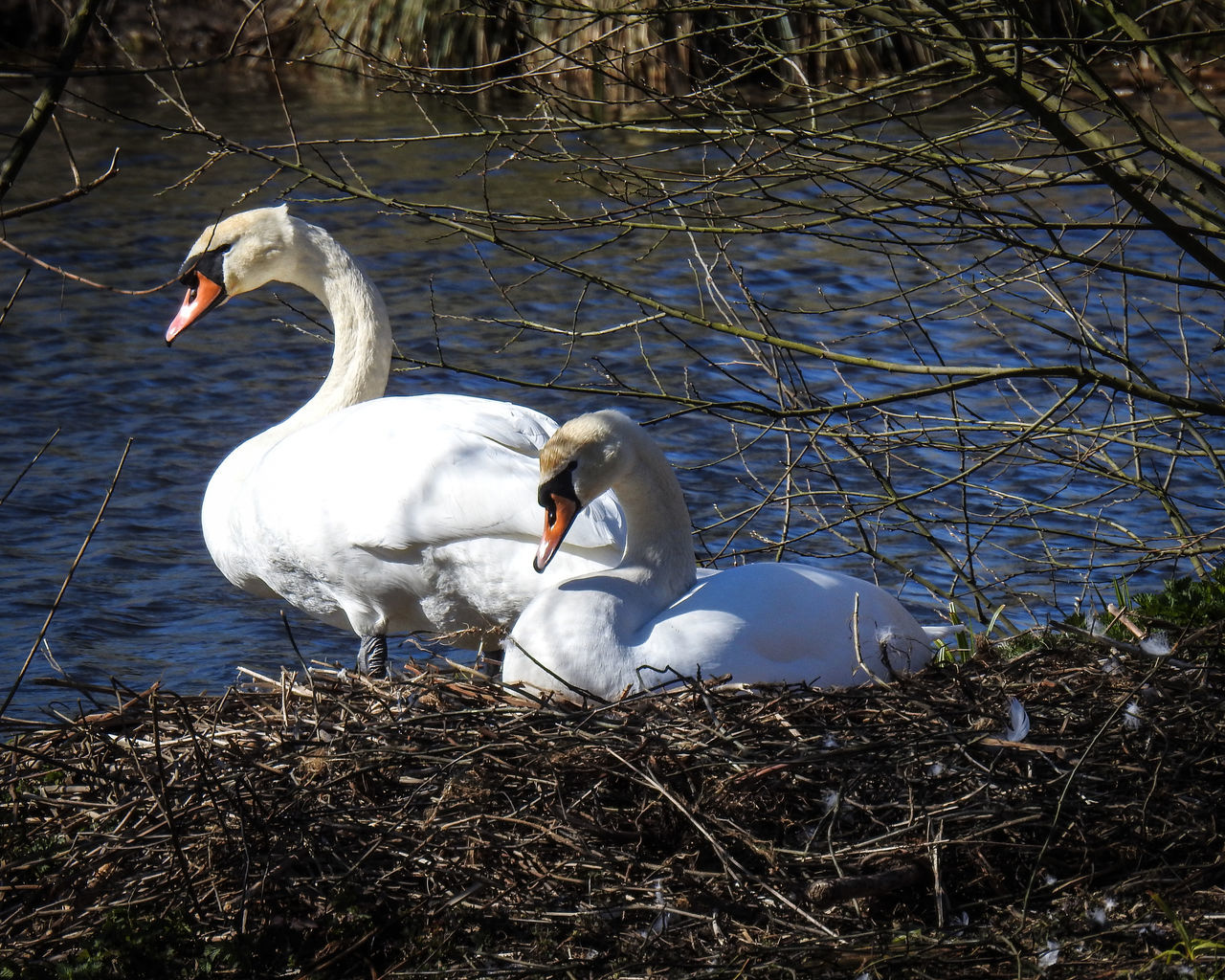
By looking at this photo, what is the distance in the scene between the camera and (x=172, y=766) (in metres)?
3.76

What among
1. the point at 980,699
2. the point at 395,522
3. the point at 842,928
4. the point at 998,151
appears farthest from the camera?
the point at 998,151

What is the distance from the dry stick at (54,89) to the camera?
2.61 m

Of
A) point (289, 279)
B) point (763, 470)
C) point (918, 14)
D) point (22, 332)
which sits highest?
point (918, 14)

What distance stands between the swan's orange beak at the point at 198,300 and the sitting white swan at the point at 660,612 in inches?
117

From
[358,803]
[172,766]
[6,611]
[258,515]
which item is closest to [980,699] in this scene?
[358,803]

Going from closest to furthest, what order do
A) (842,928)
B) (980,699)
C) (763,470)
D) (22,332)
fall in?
(842,928) < (980,699) < (763,470) < (22,332)

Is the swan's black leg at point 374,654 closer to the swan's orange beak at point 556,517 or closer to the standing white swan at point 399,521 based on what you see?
the standing white swan at point 399,521

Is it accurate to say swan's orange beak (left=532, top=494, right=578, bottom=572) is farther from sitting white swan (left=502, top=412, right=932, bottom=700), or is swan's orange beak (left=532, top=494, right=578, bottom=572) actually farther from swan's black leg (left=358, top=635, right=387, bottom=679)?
swan's black leg (left=358, top=635, right=387, bottom=679)

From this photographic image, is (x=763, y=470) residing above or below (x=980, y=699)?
below

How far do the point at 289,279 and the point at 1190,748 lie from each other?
4720mm

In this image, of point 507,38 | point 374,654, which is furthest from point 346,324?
point 507,38

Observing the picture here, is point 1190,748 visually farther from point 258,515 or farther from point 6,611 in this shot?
point 6,611

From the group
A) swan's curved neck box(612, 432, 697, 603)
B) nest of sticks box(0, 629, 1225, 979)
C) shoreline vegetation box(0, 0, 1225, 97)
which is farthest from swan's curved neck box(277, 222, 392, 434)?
nest of sticks box(0, 629, 1225, 979)

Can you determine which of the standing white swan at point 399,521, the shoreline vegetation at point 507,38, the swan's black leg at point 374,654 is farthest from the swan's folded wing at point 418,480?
the shoreline vegetation at point 507,38
